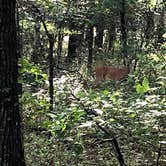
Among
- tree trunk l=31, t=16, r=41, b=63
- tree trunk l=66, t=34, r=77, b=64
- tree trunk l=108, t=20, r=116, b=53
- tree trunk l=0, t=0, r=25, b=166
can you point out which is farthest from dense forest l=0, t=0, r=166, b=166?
tree trunk l=108, t=20, r=116, b=53

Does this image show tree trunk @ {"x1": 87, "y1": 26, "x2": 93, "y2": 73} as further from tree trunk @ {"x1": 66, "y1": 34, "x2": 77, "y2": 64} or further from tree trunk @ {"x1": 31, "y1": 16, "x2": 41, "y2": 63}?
tree trunk @ {"x1": 31, "y1": 16, "x2": 41, "y2": 63}

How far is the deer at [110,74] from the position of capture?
14234 millimetres

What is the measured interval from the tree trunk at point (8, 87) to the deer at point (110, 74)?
8043 millimetres

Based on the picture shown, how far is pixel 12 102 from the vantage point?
556cm

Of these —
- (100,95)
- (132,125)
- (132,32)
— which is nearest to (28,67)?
(100,95)

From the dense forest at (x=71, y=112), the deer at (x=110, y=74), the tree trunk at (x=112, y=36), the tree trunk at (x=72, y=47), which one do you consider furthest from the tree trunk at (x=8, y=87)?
the tree trunk at (x=72, y=47)

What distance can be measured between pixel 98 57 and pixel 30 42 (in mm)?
2857

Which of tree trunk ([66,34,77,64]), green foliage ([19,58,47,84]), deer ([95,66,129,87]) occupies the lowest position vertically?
deer ([95,66,129,87])

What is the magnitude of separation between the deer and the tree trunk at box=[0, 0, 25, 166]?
804cm

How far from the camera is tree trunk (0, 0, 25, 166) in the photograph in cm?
541

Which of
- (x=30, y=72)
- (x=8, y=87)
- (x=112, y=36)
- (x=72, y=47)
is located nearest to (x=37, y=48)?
(x=72, y=47)

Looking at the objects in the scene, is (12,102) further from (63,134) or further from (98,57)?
(98,57)

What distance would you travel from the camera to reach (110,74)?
14820 millimetres

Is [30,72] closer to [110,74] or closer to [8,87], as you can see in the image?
[8,87]
